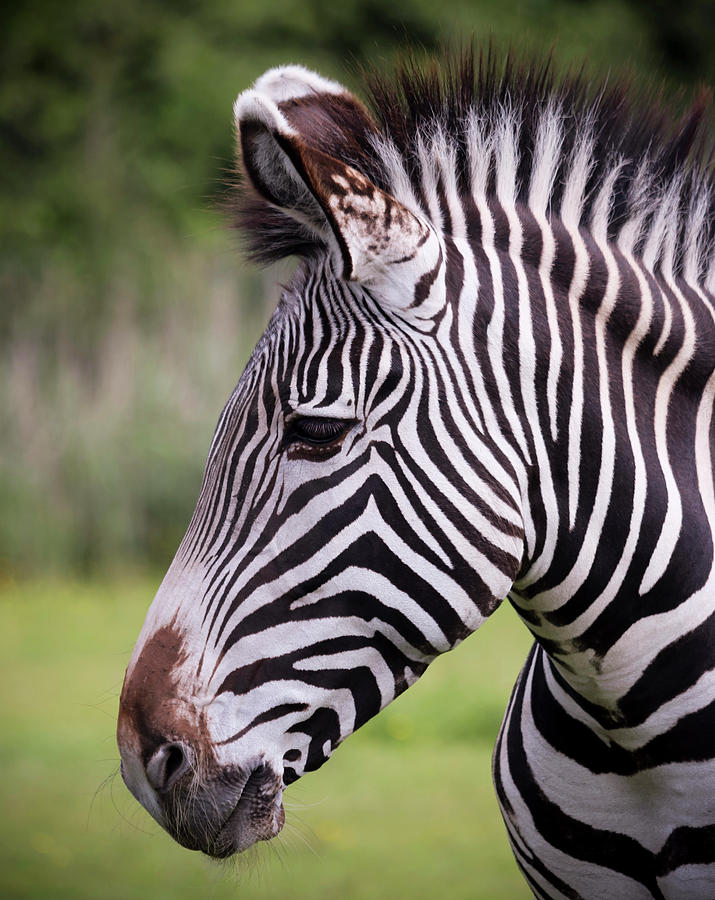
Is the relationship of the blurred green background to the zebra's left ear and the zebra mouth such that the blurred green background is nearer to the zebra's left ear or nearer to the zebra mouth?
the zebra mouth

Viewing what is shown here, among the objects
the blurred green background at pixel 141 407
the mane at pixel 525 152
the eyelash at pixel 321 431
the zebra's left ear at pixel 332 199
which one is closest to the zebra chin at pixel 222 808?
the blurred green background at pixel 141 407

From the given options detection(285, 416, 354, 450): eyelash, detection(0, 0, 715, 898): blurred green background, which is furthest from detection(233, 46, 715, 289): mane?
detection(285, 416, 354, 450): eyelash

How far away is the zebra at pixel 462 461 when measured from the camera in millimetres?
1673

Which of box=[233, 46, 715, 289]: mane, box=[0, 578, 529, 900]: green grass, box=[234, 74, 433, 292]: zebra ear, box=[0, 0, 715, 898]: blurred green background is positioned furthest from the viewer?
box=[0, 0, 715, 898]: blurred green background

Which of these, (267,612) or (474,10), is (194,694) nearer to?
(267,612)

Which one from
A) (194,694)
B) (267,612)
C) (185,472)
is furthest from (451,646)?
(185,472)

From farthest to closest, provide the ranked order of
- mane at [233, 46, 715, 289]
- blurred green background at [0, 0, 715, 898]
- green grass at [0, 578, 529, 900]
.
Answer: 1. blurred green background at [0, 0, 715, 898]
2. green grass at [0, 578, 529, 900]
3. mane at [233, 46, 715, 289]

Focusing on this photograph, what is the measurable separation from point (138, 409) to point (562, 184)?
350 inches

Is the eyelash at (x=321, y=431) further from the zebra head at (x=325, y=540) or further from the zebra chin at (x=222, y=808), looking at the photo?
the zebra chin at (x=222, y=808)

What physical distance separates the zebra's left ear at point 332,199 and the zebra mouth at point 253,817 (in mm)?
910

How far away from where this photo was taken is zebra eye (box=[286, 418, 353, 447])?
1.69 meters

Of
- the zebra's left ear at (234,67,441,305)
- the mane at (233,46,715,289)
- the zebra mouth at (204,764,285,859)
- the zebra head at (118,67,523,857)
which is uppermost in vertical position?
the mane at (233,46,715,289)

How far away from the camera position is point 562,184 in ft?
6.45

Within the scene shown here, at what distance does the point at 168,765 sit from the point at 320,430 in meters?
0.64
